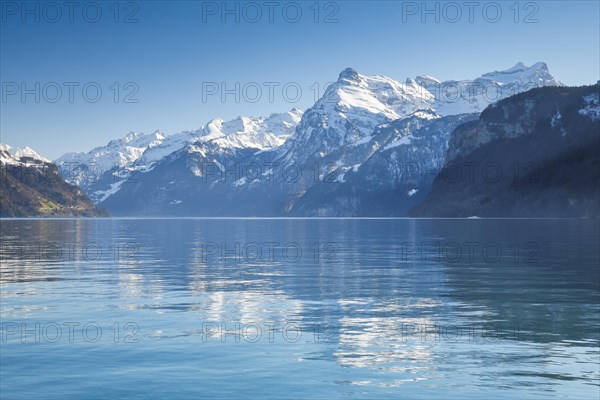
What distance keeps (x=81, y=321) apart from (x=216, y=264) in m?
44.5

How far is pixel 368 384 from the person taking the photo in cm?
2930

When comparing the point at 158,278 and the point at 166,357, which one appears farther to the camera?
the point at 158,278

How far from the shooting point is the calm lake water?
29.4 meters

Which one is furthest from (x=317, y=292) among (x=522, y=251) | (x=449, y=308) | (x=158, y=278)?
(x=522, y=251)

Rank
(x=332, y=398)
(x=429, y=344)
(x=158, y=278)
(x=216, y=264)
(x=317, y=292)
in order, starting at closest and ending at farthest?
(x=332, y=398), (x=429, y=344), (x=317, y=292), (x=158, y=278), (x=216, y=264)

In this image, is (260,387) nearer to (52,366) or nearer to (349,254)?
(52,366)

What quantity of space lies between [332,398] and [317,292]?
105ft

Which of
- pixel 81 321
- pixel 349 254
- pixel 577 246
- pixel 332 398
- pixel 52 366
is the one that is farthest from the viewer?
pixel 577 246

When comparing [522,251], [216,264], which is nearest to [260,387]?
[216,264]

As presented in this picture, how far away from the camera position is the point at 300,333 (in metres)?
40.2

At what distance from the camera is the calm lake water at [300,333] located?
1156 inches

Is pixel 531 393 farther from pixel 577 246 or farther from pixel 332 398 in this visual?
pixel 577 246

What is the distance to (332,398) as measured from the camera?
90.1 ft

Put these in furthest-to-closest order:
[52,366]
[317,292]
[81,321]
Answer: [317,292] → [81,321] → [52,366]
